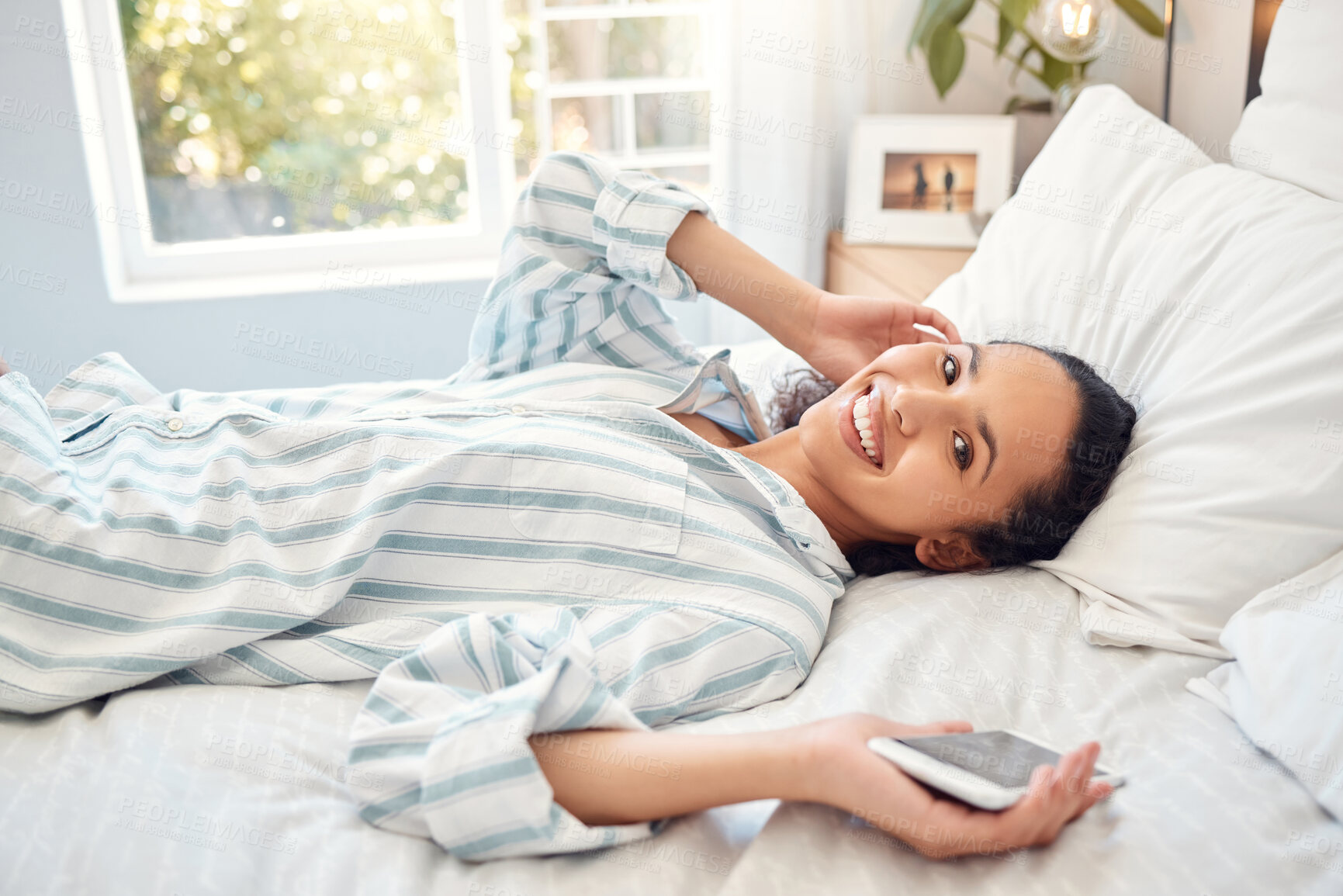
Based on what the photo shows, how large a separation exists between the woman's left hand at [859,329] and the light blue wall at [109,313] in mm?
1177

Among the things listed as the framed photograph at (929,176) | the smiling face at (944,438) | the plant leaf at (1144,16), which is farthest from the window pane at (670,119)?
the smiling face at (944,438)

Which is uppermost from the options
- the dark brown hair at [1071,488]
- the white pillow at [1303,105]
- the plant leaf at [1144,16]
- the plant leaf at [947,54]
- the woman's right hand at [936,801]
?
the plant leaf at [1144,16]

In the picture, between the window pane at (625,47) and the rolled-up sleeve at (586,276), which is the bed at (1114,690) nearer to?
the rolled-up sleeve at (586,276)

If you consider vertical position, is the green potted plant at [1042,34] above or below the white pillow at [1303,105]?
above

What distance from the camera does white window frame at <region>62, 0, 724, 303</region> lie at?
2.23 m

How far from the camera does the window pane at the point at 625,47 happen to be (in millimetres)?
2494

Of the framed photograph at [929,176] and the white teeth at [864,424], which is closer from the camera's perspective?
the white teeth at [864,424]

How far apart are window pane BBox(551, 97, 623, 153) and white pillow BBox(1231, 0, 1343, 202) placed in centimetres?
167

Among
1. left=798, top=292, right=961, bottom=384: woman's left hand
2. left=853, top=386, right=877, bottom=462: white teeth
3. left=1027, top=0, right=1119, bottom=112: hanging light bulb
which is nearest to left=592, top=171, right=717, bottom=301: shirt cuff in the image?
left=798, top=292, right=961, bottom=384: woman's left hand

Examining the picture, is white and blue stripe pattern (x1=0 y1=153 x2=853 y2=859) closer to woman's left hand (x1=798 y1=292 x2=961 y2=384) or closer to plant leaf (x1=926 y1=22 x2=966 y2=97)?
woman's left hand (x1=798 y1=292 x2=961 y2=384)

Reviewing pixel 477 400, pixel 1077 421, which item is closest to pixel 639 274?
pixel 477 400

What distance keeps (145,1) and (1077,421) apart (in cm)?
240

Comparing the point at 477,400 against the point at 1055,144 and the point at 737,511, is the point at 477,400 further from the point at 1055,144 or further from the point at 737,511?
the point at 1055,144

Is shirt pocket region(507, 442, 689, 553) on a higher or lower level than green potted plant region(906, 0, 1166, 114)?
lower
